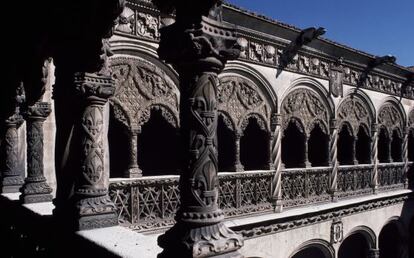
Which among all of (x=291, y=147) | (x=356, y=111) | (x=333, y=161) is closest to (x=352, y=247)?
(x=291, y=147)

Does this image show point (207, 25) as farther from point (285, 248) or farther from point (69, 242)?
point (285, 248)

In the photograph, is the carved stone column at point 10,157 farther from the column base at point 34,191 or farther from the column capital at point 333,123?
the column capital at point 333,123

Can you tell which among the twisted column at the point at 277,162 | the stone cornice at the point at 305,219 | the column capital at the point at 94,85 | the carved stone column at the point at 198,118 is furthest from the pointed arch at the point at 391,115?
the carved stone column at the point at 198,118

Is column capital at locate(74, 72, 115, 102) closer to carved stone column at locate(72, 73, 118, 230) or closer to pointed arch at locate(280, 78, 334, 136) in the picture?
carved stone column at locate(72, 73, 118, 230)

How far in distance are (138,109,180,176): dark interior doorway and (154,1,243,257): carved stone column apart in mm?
8769

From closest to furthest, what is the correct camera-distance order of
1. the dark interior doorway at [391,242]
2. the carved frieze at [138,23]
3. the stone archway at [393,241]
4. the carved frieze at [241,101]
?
the carved frieze at [138,23] < the carved frieze at [241,101] < the stone archway at [393,241] < the dark interior doorway at [391,242]

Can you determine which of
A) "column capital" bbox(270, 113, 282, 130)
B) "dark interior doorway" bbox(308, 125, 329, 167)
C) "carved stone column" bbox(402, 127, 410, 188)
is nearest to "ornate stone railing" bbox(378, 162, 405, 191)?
"carved stone column" bbox(402, 127, 410, 188)

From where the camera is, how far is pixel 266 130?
381 inches

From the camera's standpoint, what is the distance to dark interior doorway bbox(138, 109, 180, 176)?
35.6 feet

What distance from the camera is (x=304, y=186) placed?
10352 mm

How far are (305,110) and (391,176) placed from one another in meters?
5.50

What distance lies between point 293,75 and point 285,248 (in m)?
4.45

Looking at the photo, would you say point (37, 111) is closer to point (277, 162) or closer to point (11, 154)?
point (11, 154)

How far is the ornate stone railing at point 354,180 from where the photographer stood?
37.9ft
